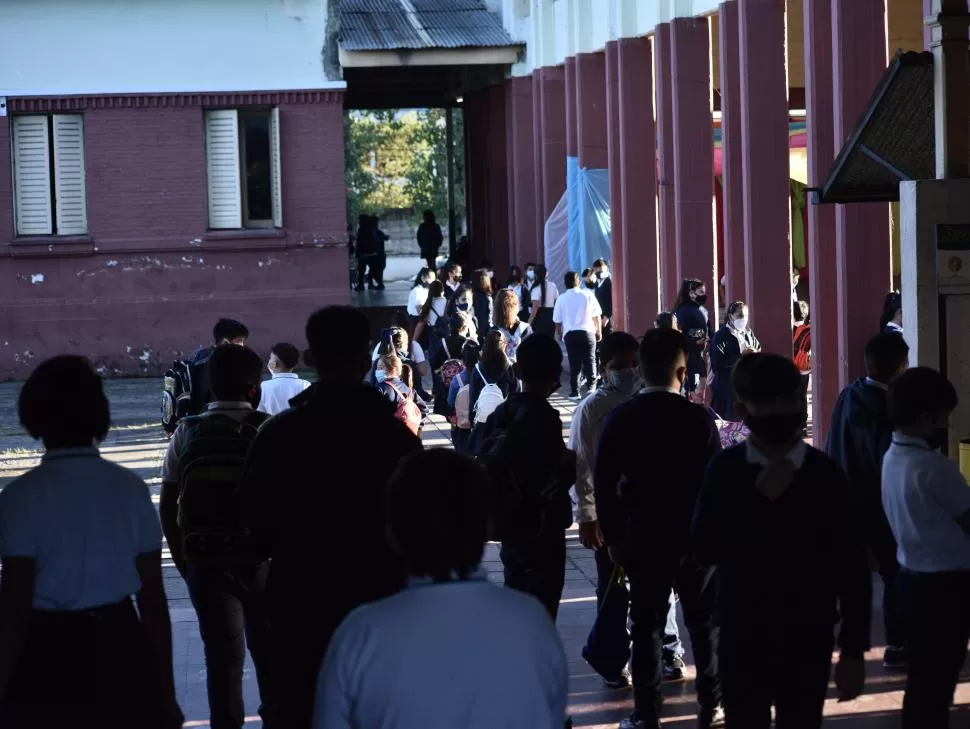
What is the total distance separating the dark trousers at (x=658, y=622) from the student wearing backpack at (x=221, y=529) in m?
1.57

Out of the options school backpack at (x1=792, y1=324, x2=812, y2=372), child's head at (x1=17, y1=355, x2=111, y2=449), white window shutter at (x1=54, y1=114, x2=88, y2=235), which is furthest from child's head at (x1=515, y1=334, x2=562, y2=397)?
white window shutter at (x1=54, y1=114, x2=88, y2=235)

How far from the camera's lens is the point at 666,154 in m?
→ 21.5

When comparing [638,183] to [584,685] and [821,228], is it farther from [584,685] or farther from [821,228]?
[584,685]

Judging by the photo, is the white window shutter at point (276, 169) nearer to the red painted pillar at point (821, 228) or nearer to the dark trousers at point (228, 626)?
the red painted pillar at point (821, 228)

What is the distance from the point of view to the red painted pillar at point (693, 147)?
20.2 meters

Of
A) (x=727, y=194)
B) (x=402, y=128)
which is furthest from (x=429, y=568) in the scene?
(x=402, y=128)

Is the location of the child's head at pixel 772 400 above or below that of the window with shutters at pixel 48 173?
below

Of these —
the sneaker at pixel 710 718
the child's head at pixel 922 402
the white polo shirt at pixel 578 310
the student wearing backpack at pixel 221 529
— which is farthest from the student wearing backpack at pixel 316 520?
the white polo shirt at pixel 578 310

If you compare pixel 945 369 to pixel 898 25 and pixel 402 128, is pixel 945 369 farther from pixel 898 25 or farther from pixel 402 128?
pixel 402 128

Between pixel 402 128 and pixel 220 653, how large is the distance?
2214 inches

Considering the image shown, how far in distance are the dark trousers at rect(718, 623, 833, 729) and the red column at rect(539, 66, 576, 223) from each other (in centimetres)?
2367

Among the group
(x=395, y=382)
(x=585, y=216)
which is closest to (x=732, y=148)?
(x=395, y=382)

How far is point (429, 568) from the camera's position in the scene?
367 cm

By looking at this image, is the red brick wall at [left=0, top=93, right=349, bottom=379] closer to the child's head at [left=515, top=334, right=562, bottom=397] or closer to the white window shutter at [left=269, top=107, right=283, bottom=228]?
the white window shutter at [left=269, top=107, right=283, bottom=228]
